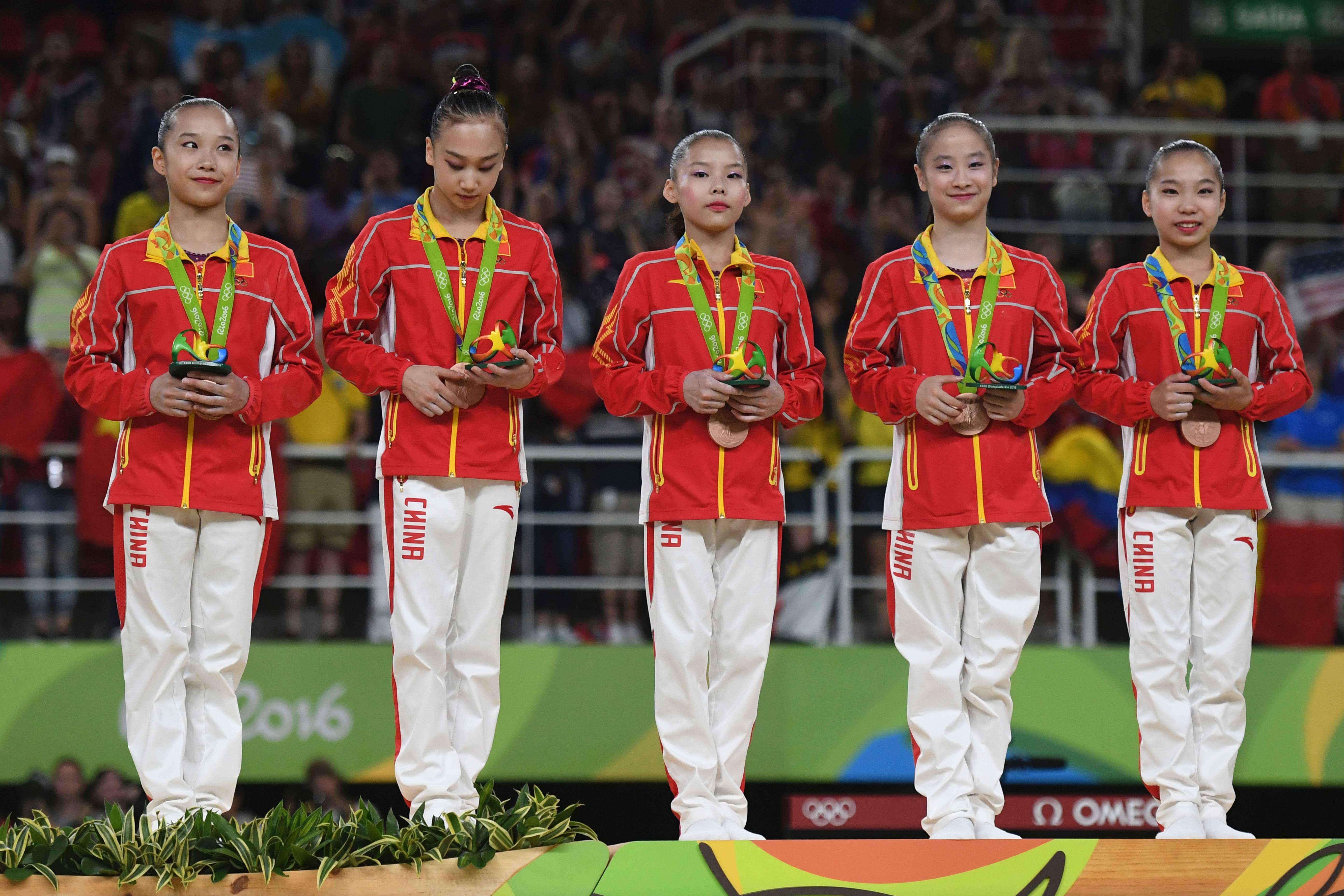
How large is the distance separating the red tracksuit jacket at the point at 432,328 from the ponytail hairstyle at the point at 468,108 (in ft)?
Answer: 0.80

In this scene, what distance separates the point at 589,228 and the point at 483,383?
16.0 feet

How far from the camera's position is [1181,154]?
4.85 metres

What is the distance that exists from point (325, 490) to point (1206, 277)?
14.5ft

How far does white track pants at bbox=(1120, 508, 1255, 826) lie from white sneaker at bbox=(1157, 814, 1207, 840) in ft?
0.13

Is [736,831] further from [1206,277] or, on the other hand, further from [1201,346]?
[1206,277]

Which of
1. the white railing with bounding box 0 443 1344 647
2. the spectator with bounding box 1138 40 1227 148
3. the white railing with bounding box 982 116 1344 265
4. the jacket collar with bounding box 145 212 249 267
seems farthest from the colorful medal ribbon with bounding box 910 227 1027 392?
the spectator with bounding box 1138 40 1227 148

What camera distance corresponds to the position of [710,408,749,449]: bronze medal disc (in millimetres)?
4559

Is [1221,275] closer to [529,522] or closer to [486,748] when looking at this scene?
[486,748]

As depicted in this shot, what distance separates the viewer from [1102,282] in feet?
16.2

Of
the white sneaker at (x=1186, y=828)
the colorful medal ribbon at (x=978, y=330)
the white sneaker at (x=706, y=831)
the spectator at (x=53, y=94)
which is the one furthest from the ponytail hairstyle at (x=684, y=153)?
the spectator at (x=53, y=94)

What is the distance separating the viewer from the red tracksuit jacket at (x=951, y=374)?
14.8ft

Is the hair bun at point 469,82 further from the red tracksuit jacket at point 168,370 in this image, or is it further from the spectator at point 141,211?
the spectator at point 141,211

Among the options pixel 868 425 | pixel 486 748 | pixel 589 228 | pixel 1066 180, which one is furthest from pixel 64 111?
pixel 486 748

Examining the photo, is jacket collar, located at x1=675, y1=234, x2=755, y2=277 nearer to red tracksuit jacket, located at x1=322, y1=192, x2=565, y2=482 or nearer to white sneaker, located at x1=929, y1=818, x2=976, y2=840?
red tracksuit jacket, located at x1=322, y1=192, x2=565, y2=482
